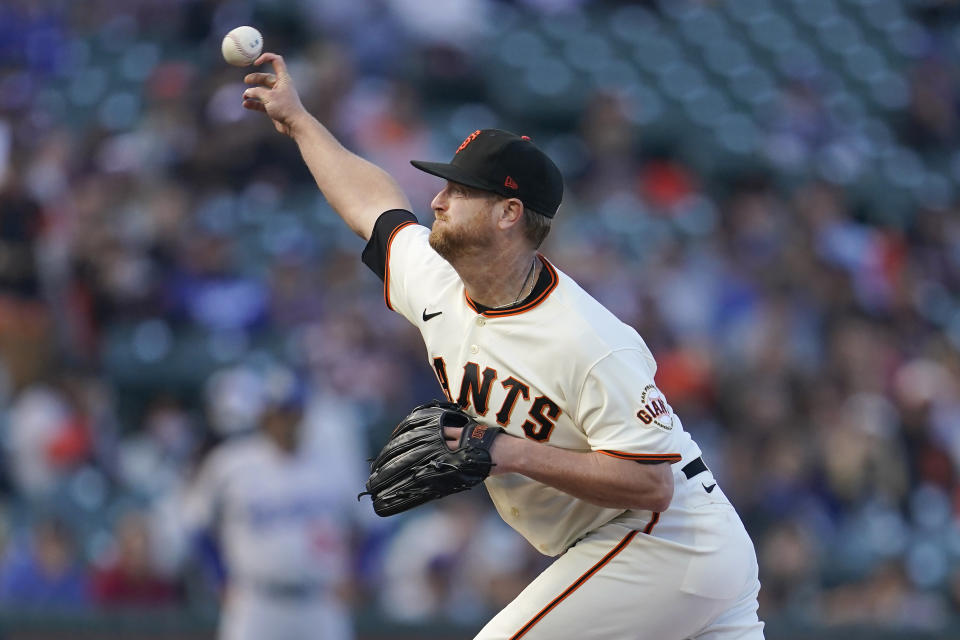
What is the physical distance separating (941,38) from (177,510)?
31.7ft

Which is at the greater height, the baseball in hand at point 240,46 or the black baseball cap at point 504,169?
the baseball in hand at point 240,46

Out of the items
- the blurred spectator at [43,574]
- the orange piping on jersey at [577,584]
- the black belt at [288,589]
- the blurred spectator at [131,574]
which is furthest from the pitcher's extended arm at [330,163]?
the blurred spectator at [43,574]

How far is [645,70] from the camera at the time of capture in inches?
477

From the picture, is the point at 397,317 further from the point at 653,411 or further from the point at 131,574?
the point at 653,411

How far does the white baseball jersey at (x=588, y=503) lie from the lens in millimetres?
3482

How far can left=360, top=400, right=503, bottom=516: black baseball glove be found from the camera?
3367 mm

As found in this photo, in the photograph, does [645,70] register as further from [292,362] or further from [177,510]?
[177,510]

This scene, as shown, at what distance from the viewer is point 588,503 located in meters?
3.66

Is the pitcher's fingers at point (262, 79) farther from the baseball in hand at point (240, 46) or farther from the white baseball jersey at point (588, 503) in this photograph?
the white baseball jersey at point (588, 503)

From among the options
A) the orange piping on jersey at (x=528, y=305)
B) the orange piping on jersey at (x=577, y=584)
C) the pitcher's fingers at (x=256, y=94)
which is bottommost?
the orange piping on jersey at (x=577, y=584)

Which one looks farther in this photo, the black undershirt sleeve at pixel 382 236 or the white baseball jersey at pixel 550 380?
A: the black undershirt sleeve at pixel 382 236

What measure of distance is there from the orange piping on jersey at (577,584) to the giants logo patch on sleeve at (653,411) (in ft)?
0.99

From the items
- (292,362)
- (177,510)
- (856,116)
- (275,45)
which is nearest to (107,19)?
(275,45)

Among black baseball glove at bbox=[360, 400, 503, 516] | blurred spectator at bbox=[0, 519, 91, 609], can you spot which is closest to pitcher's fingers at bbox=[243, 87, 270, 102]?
black baseball glove at bbox=[360, 400, 503, 516]
